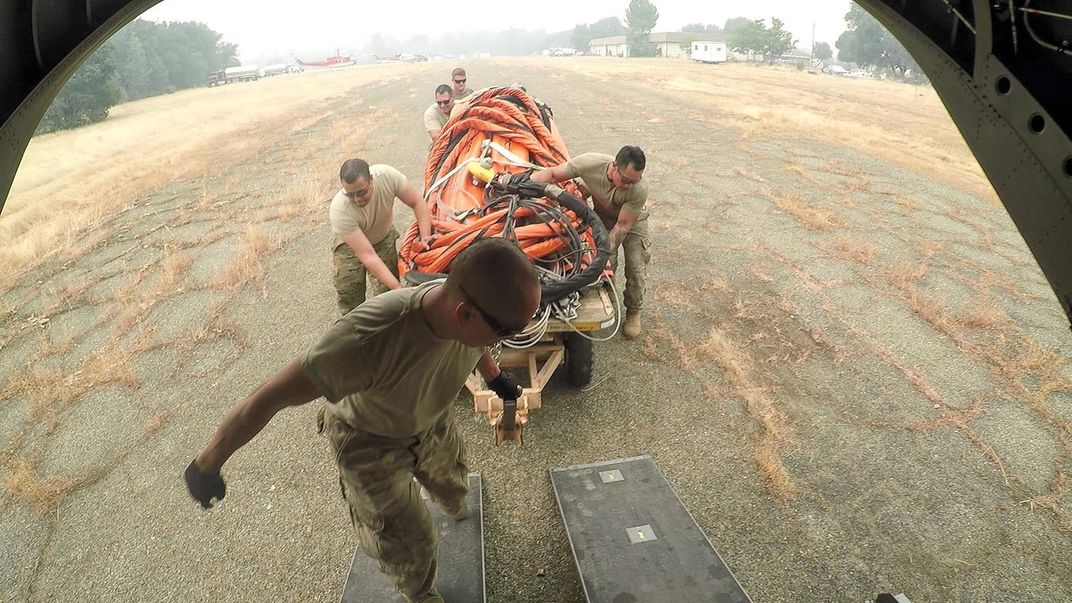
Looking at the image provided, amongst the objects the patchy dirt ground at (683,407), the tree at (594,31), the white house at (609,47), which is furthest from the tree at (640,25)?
the patchy dirt ground at (683,407)

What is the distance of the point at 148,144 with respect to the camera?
15.1 meters

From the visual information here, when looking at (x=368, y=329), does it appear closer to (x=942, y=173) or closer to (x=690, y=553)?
(x=690, y=553)

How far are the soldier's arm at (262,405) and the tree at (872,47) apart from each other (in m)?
53.3

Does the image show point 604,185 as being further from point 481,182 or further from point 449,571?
point 449,571

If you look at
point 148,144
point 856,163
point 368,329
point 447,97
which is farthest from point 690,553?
point 148,144

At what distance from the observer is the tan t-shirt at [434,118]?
648 cm

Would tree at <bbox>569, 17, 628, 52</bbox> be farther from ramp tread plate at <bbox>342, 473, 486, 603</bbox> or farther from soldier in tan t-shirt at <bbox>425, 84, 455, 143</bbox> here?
ramp tread plate at <bbox>342, 473, 486, 603</bbox>

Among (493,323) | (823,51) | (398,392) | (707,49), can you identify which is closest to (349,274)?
(398,392)

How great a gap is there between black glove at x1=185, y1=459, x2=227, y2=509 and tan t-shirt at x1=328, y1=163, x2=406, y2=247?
2.21m

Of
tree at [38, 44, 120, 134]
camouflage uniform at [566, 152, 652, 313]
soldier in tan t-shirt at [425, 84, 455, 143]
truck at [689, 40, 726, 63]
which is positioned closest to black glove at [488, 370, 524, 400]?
camouflage uniform at [566, 152, 652, 313]

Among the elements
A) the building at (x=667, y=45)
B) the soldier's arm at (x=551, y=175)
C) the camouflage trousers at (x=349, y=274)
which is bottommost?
the camouflage trousers at (x=349, y=274)

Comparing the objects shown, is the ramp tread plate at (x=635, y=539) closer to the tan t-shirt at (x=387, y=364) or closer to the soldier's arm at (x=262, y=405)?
the tan t-shirt at (x=387, y=364)

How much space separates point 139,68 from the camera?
106ft

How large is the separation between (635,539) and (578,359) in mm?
1338
